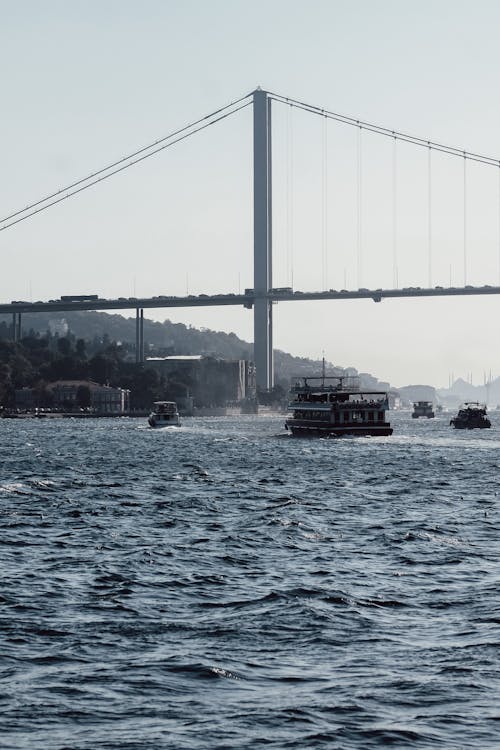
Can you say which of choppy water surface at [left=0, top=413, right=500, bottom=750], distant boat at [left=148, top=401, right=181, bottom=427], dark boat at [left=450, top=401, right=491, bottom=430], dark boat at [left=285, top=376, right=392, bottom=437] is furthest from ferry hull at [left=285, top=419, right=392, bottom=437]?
choppy water surface at [left=0, top=413, right=500, bottom=750]

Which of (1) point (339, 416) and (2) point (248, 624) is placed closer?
(2) point (248, 624)

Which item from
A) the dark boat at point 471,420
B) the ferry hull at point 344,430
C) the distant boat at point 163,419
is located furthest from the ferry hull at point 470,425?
the ferry hull at point 344,430

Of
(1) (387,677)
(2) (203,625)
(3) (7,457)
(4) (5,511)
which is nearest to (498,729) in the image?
(1) (387,677)

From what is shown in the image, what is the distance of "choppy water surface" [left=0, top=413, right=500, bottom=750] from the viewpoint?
1703cm

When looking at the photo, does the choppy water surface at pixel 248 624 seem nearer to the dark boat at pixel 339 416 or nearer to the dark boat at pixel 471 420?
the dark boat at pixel 339 416

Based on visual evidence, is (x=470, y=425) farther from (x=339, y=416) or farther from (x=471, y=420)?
(x=339, y=416)

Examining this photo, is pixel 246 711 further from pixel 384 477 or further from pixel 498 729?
pixel 384 477

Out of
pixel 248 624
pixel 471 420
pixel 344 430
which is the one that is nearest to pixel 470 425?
pixel 471 420

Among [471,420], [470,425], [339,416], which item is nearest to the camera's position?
[339,416]

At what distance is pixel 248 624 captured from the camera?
76.2 ft

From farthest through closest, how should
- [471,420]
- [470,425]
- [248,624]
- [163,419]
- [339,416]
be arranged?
1. [163,419]
2. [470,425]
3. [471,420]
4. [339,416]
5. [248,624]

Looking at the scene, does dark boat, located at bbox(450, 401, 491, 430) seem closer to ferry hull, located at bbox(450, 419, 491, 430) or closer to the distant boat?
ferry hull, located at bbox(450, 419, 491, 430)

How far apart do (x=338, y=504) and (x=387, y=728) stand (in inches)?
1316

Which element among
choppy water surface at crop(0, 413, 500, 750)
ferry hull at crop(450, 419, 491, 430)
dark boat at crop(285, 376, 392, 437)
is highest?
dark boat at crop(285, 376, 392, 437)
